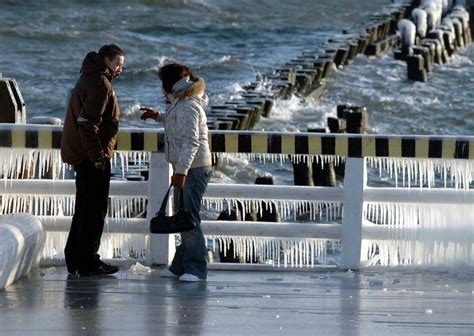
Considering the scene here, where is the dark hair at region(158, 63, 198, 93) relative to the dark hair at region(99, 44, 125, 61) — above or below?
below

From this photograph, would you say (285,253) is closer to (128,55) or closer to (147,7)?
(128,55)

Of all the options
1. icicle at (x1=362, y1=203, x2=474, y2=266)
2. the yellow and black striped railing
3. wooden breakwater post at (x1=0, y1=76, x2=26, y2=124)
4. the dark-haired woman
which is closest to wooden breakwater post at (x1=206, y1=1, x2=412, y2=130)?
wooden breakwater post at (x1=0, y1=76, x2=26, y2=124)

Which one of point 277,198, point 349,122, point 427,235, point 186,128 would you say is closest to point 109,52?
point 186,128

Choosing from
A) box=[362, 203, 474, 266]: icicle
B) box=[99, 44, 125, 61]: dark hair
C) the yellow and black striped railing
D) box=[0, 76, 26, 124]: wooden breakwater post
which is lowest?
box=[362, 203, 474, 266]: icicle

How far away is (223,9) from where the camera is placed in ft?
150

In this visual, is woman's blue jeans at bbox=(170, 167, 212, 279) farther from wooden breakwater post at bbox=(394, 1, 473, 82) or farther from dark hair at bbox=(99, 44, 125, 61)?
wooden breakwater post at bbox=(394, 1, 473, 82)

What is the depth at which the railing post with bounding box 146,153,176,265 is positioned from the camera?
11.0 metres

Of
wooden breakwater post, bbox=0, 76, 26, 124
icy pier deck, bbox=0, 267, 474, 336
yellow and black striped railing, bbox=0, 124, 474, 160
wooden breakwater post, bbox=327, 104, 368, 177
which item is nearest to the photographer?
icy pier deck, bbox=0, 267, 474, 336

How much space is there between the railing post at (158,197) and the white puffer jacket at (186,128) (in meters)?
0.65

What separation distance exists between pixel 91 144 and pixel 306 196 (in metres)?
1.62

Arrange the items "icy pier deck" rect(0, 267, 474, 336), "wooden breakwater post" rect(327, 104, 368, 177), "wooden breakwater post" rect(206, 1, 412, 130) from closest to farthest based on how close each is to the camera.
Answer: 1. "icy pier deck" rect(0, 267, 474, 336)
2. "wooden breakwater post" rect(327, 104, 368, 177)
3. "wooden breakwater post" rect(206, 1, 412, 130)

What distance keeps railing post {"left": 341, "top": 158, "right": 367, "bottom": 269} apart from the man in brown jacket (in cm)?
163

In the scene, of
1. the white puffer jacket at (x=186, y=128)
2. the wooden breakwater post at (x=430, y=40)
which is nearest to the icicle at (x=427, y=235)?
the white puffer jacket at (x=186, y=128)

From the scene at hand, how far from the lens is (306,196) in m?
11.1
